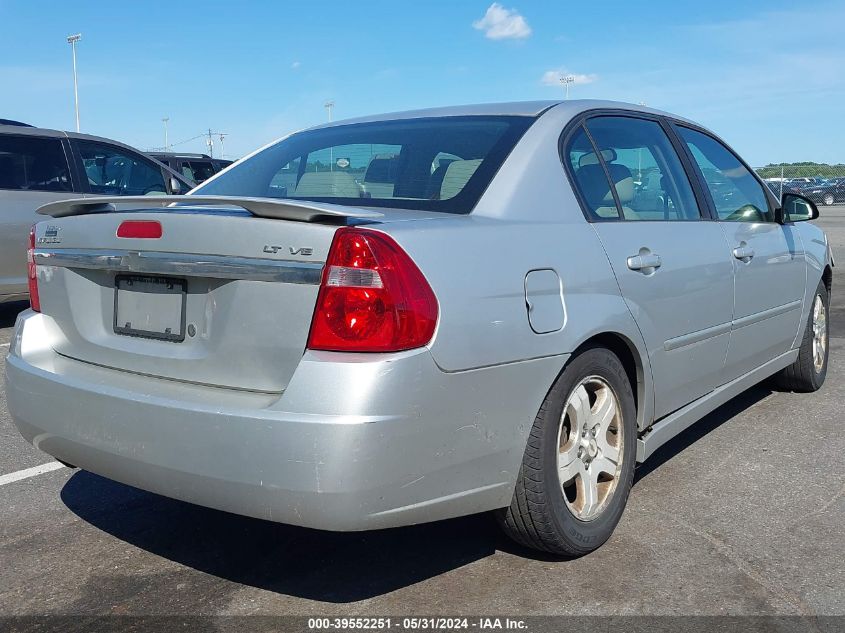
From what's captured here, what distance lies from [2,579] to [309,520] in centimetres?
124

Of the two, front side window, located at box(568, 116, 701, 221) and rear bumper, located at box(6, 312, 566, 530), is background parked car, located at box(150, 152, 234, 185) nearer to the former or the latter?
front side window, located at box(568, 116, 701, 221)

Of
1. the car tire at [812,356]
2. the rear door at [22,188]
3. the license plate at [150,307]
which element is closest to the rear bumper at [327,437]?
the license plate at [150,307]

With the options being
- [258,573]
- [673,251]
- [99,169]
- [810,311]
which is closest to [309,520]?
[258,573]

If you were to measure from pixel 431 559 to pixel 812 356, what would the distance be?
3.27 m

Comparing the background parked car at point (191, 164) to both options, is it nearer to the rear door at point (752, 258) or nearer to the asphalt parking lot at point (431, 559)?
the rear door at point (752, 258)

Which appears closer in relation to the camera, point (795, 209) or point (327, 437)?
point (327, 437)

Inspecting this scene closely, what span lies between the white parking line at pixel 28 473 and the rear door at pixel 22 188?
4.39 m

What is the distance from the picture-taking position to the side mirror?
4902 millimetres

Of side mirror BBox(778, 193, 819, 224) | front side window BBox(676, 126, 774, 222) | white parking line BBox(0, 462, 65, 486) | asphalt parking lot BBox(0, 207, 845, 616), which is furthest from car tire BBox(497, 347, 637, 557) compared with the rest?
white parking line BBox(0, 462, 65, 486)

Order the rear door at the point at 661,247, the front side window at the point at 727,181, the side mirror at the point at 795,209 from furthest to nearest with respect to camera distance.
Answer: the side mirror at the point at 795,209 < the front side window at the point at 727,181 < the rear door at the point at 661,247

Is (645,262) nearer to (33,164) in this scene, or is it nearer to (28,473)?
(28,473)

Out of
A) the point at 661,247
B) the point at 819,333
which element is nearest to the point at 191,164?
the point at 819,333

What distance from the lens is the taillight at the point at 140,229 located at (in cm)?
276

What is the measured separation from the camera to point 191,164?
1767 centimetres
